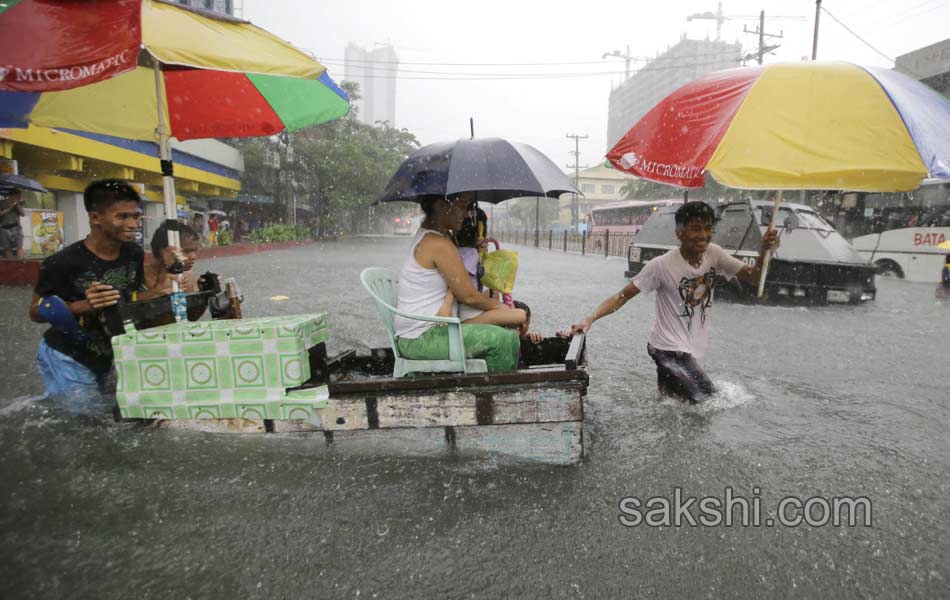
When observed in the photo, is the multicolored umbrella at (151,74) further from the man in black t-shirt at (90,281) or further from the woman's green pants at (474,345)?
the woman's green pants at (474,345)

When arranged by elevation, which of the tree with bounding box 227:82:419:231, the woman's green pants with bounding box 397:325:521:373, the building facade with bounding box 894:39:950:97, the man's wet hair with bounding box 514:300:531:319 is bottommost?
the woman's green pants with bounding box 397:325:521:373

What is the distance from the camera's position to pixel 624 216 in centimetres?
3809

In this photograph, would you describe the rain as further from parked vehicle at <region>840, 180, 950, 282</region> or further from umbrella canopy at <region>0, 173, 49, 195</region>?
parked vehicle at <region>840, 180, 950, 282</region>

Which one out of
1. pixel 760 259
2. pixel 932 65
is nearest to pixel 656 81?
pixel 932 65

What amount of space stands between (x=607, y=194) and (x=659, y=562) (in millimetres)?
87183

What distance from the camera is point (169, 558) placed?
7.44 feet

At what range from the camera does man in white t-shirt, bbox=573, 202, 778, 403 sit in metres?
3.79

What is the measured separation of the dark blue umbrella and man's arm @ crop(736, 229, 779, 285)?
140cm

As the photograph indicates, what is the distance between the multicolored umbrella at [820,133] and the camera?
8.89 feet

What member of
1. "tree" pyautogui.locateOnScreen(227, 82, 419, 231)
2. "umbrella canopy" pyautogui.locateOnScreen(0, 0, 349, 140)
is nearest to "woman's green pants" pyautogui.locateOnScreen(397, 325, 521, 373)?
"umbrella canopy" pyautogui.locateOnScreen(0, 0, 349, 140)

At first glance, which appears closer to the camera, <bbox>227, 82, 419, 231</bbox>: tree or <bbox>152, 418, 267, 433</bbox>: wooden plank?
<bbox>152, 418, 267, 433</bbox>: wooden plank

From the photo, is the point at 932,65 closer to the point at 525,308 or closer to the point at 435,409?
the point at 525,308

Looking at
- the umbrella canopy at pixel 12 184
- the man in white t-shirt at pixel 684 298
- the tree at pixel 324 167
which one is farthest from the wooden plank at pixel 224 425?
the tree at pixel 324 167

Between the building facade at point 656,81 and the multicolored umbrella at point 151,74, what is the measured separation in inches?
3584
